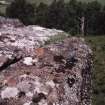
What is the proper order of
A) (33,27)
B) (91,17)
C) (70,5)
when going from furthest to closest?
1. (70,5)
2. (91,17)
3. (33,27)

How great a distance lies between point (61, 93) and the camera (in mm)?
6629

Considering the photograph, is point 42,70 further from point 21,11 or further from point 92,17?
point 92,17

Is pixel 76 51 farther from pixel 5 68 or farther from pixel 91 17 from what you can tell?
pixel 91 17

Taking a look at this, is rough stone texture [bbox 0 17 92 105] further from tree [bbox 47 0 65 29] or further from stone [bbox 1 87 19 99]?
tree [bbox 47 0 65 29]

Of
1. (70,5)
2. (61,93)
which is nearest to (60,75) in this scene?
(61,93)

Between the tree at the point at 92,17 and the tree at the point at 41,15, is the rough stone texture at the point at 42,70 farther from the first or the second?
the tree at the point at 92,17

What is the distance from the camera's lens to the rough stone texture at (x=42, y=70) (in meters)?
6.50

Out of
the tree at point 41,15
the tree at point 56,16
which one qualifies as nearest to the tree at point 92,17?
the tree at point 56,16

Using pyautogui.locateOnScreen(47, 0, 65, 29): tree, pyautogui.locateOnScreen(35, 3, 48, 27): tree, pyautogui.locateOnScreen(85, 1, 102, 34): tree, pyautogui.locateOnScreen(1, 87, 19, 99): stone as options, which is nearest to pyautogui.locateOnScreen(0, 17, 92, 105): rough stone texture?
pyautogui.locateOnScreen(1, 87, 19, 99): stone

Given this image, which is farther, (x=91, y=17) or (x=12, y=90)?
(x=91, y=17)

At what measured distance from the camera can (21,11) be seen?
364ft

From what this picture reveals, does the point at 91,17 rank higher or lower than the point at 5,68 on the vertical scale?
lower

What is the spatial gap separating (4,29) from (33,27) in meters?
0.93

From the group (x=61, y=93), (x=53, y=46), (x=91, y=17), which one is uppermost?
(x=53, y=46)
